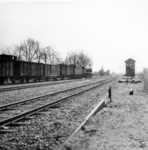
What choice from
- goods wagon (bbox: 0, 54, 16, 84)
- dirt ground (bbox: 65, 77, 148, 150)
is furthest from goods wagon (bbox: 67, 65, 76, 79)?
dirt ground (bbox: 65, 77, 148, 150)

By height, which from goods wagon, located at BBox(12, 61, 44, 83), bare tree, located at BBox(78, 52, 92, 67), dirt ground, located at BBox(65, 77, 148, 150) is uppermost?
bare tree, located at BBox(78, 52, 92, 67)

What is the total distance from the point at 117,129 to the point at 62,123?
5.10 feet

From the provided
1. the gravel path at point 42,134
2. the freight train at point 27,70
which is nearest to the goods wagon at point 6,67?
the freight train at point 27,70

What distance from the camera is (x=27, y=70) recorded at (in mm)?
25141

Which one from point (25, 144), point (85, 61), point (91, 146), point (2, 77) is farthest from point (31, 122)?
point (85, 61)

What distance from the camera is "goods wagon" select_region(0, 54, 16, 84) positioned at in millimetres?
20506

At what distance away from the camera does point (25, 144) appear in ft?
12.0

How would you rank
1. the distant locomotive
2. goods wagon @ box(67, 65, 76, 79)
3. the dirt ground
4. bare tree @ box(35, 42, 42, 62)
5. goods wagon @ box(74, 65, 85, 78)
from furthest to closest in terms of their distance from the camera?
bare tree @ box(35, 42, 42, 62) → goods wagon @ box(74, 65, 85, 78) → the distant locomotive → goods wagon @ box(67, 65, 76, 79) → the dirt ground

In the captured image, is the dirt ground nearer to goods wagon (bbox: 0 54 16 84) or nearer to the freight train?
goods wagon (bbox: 0 54 16 84)

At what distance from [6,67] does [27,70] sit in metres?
4.39

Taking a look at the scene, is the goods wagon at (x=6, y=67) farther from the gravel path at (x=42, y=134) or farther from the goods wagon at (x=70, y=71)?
the goods wagon at (x=70, y=71)

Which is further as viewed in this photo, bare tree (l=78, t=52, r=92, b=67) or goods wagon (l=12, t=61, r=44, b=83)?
bare tree (l=78, t=52, r=92, b=67)

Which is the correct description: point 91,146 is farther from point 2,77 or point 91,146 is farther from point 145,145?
point 2,77

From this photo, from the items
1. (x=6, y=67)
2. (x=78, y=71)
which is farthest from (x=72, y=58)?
(x=6, y=67)
